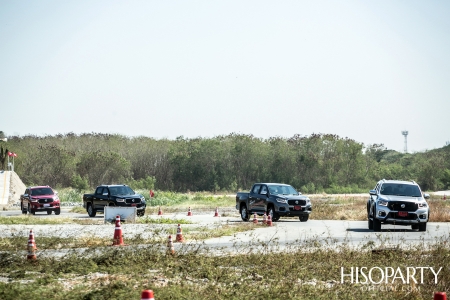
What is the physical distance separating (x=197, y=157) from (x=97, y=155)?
15.4 metres

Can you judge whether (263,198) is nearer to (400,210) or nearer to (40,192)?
(400,210)

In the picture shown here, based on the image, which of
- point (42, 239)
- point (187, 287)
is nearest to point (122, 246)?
point (42, 239)

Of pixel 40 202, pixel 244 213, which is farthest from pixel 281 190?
pixel 40 202

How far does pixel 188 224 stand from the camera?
33750 mm

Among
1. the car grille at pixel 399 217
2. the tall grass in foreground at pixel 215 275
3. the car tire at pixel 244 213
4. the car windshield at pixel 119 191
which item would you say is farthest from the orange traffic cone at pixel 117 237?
the car windshield at pixel 119 191

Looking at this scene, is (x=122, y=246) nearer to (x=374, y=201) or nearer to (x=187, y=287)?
(x=187, y=287)

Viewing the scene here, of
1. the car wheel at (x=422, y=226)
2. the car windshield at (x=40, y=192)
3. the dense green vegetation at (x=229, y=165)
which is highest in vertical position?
the dense green vegetation at (x=229, y=165)

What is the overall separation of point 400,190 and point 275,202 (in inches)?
278

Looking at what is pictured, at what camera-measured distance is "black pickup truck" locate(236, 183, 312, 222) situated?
35375mm

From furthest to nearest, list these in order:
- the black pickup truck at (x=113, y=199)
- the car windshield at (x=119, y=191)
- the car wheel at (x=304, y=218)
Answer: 1. the car windshield at (x=119, y=191)
2. the black pickup truck at (x=113, y=199)
3. the car wheel at (x=304, y=218)

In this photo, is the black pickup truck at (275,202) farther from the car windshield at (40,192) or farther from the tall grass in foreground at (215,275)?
the tall grass in foreground at (215,275)

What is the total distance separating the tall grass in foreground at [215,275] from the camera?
12961 millimetres

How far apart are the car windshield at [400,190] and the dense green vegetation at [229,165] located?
216ft

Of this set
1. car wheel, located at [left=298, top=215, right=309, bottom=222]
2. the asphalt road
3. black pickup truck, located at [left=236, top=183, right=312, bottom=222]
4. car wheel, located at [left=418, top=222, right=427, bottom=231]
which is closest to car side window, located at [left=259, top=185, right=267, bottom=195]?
black pickup truck, located at [left=236, top=183, right=312, bottom=222]
